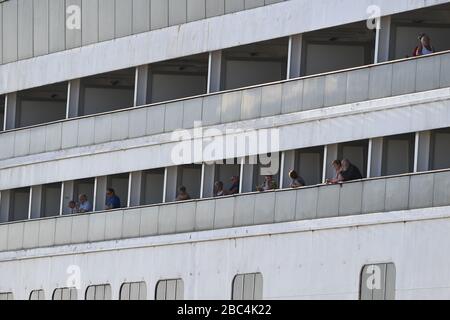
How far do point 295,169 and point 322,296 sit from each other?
4.48 meters

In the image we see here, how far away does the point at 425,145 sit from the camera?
47.2m

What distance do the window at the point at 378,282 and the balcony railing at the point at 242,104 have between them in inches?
151

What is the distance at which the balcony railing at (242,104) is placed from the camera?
4716 cm

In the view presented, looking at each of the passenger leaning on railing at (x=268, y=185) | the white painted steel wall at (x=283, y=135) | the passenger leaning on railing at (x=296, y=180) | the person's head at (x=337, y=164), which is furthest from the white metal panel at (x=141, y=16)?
the person's head at (x=337, y=164)

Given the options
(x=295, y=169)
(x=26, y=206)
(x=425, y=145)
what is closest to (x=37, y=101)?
(x=26, y=206)

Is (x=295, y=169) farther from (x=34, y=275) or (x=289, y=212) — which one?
(x=34, y=275)

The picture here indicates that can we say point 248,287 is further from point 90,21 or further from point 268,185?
point 90,21

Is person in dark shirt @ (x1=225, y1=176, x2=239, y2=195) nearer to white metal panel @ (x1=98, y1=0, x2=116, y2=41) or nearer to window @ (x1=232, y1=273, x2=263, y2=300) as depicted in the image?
window @ (x1=232, y1=273, x2=263, y2=300)

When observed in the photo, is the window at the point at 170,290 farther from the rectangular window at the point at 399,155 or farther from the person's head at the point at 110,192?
the rectangular window at the point at 399,155

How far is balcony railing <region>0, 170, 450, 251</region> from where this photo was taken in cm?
4644

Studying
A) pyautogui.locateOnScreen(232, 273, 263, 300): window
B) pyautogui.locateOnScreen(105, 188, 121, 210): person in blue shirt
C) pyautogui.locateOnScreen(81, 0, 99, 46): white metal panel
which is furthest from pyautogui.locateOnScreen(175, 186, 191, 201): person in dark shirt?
pyautogui.locateOnScreen(81, 0, 99, 46): white metal panel

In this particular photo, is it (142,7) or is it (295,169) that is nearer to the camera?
(295,169)

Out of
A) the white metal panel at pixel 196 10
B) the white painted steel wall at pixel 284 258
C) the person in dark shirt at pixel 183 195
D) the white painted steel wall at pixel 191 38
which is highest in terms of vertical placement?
the white metal panel at pixel 196 10
